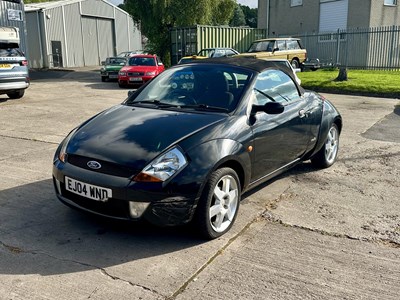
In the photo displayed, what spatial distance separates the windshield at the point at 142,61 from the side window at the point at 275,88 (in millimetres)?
14164

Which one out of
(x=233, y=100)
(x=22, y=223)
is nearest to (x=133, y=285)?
(x=22, y=223)

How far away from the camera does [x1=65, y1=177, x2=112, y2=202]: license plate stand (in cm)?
337

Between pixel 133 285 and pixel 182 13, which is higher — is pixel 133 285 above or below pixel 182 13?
below

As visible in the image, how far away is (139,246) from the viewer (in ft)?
11.6

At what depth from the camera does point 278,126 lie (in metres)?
4.48

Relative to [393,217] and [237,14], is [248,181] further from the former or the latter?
[237,14]

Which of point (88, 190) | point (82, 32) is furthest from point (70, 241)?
point (82, 32)

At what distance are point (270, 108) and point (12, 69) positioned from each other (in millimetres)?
10692

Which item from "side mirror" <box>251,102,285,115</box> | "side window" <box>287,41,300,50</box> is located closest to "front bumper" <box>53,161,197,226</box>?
"side mirror" <box>251,102,285,115</box>

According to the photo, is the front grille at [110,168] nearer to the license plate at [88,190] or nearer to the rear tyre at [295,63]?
the license plate at [88,190]

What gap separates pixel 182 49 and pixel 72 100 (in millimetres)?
11252

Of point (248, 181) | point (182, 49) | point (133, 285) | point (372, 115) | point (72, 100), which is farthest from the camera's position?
point (182, 49)

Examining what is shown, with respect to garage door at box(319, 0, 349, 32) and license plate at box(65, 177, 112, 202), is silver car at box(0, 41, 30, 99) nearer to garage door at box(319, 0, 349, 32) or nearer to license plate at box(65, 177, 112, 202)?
license plate at box(65, 177, 112, 202)

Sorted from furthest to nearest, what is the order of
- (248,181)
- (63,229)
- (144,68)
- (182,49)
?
(182,49)
(144,68)
(248,181)
(63,229)
